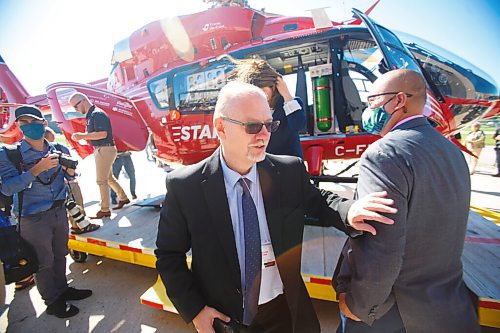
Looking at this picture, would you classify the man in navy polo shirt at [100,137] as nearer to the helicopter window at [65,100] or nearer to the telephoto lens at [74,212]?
the telephoto lens at [74,212]

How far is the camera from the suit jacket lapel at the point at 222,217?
1.11 m

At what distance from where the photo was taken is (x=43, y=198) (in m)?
2.37

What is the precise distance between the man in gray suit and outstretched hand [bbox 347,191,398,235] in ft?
0.17

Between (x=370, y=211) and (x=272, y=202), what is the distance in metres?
0.43

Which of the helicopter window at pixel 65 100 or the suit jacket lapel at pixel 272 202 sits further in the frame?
the helicopter window at pixel 65 100

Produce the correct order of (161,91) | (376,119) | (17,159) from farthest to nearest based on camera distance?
(161,91), (17,159), (376,119)

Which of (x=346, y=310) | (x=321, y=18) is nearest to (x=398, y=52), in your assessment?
(x=321, y=18)

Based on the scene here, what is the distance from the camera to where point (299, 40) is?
3596mm

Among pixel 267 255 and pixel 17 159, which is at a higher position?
pixel 17 159

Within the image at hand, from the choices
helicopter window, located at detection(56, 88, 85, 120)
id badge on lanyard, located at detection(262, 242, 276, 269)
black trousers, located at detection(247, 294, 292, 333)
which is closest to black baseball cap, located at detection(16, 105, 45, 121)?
id badge on lanyard, located at detection(262, 242, 276, 269)

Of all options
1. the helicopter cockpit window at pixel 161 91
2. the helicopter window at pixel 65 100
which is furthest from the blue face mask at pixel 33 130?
the helicopter window at pixel 65 100

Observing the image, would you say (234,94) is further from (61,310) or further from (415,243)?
(61,310)

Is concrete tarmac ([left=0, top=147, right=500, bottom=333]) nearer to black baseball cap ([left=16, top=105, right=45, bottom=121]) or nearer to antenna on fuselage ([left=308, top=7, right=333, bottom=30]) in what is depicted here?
black baseball cap ([left=16, top=105, right=45, bottom=121])

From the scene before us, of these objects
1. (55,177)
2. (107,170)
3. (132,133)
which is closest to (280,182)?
(55,177)
